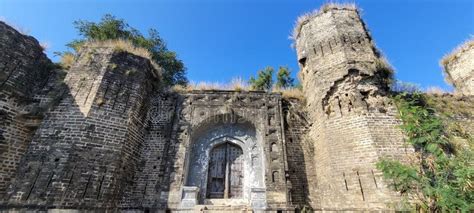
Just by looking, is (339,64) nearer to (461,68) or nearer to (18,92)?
(461,68)

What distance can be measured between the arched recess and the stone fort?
39mm

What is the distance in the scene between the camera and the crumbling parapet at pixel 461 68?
12531mm

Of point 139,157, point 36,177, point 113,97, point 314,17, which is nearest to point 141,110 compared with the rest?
point 113,97

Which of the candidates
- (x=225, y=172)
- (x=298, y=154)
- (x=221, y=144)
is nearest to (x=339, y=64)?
(x=298, y=154)

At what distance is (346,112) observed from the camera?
8.81 m

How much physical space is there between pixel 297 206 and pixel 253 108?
3.97 meters

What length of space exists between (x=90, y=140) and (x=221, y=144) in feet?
14.6

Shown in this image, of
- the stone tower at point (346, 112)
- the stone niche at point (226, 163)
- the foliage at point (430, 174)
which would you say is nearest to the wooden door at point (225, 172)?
the stone niche at point (226, 163)

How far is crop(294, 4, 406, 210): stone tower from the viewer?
7625 millimetres

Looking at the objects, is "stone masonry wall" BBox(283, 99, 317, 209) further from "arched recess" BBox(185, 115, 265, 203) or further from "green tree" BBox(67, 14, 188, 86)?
"green tree" BBox(67, 14, 188, 86)

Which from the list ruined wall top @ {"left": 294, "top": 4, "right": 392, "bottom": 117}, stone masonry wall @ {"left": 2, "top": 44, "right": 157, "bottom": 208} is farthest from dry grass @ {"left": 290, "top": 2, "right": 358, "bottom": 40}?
stone masonry wall @ {"left": 2, "top": 44, "right": 157, "bottom": 208}

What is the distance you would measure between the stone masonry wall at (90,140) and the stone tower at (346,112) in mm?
6383

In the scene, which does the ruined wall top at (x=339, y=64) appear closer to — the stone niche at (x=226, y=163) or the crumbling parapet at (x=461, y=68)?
the stone niche at (x=226, y=163)

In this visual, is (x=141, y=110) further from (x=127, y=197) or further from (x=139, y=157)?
(x=127, y=197)
